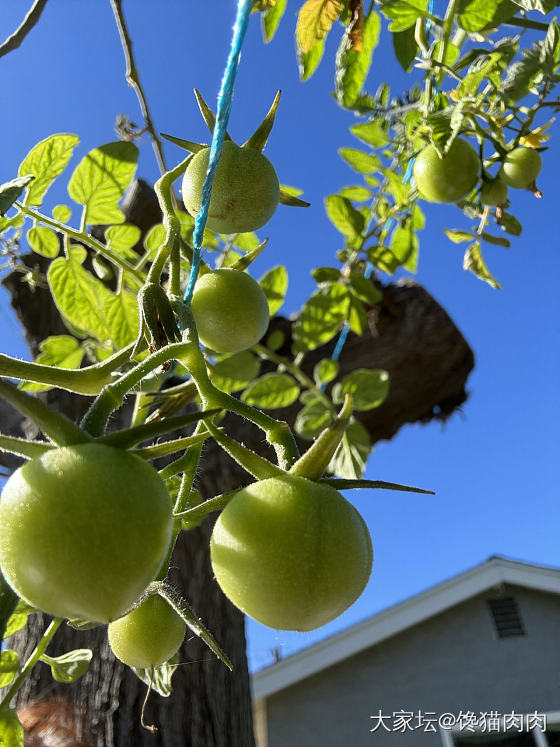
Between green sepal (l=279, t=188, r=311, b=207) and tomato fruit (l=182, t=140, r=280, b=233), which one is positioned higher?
green sepal (l=279, t=188, r=311, b=207)

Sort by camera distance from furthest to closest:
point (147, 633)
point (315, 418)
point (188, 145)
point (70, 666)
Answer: point (315, 418)
point (70, 666)
point (188, 145)
point (147, 633)

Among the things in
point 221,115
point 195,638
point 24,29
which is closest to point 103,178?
point 24,29

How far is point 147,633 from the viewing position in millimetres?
369

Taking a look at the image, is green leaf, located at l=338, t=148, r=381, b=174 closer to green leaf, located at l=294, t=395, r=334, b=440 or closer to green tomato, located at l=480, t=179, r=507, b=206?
green tomato, located at l=480, t=179, r=507, b=206

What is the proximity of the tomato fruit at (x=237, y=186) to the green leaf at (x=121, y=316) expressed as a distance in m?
0.21

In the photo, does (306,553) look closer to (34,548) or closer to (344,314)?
(34,548)

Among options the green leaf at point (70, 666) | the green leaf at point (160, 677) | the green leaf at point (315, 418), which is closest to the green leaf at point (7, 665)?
the green leaf at point (70, 666)

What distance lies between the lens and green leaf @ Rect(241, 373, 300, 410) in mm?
909

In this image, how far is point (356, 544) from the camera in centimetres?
28

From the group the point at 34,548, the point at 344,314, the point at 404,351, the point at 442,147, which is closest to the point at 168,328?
the point at 34,548

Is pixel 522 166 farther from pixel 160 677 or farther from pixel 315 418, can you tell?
pixel 160 677

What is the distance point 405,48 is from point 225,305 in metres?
0.53

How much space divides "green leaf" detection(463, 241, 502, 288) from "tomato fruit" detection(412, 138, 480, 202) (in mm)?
232

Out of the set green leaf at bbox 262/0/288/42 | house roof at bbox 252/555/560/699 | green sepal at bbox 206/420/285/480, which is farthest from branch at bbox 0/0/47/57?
house roof at bbox 252/555/560/699
